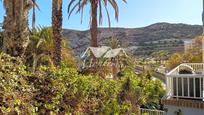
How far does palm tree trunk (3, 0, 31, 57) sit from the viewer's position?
11312 millimetres

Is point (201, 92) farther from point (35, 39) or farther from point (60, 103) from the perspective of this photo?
point (35, 39)

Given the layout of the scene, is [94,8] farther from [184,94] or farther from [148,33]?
[148,33]

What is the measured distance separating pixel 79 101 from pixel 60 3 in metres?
11.7

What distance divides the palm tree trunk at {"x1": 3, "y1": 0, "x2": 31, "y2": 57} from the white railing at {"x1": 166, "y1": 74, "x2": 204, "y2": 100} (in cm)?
473

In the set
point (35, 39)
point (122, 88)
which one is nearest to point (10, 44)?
point (122, 88)

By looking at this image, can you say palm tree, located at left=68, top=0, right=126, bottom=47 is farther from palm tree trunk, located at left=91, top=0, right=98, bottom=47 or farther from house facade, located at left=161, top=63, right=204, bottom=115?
house facade, located at left=161, top=63, right=204, bottom=115

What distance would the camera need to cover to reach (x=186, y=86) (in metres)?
12.5

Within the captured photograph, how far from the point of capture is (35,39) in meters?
26.0

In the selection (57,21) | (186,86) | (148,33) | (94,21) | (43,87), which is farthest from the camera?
(148,33)

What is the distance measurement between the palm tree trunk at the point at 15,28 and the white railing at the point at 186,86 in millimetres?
4730

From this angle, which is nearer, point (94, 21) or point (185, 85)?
point (185, 85)

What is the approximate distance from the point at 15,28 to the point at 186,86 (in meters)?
5.37

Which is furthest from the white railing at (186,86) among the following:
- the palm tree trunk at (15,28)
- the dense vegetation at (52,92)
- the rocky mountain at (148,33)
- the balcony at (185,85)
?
the rocky mountain at (148,33)

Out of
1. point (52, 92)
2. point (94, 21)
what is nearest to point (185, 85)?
point (52, 92)
